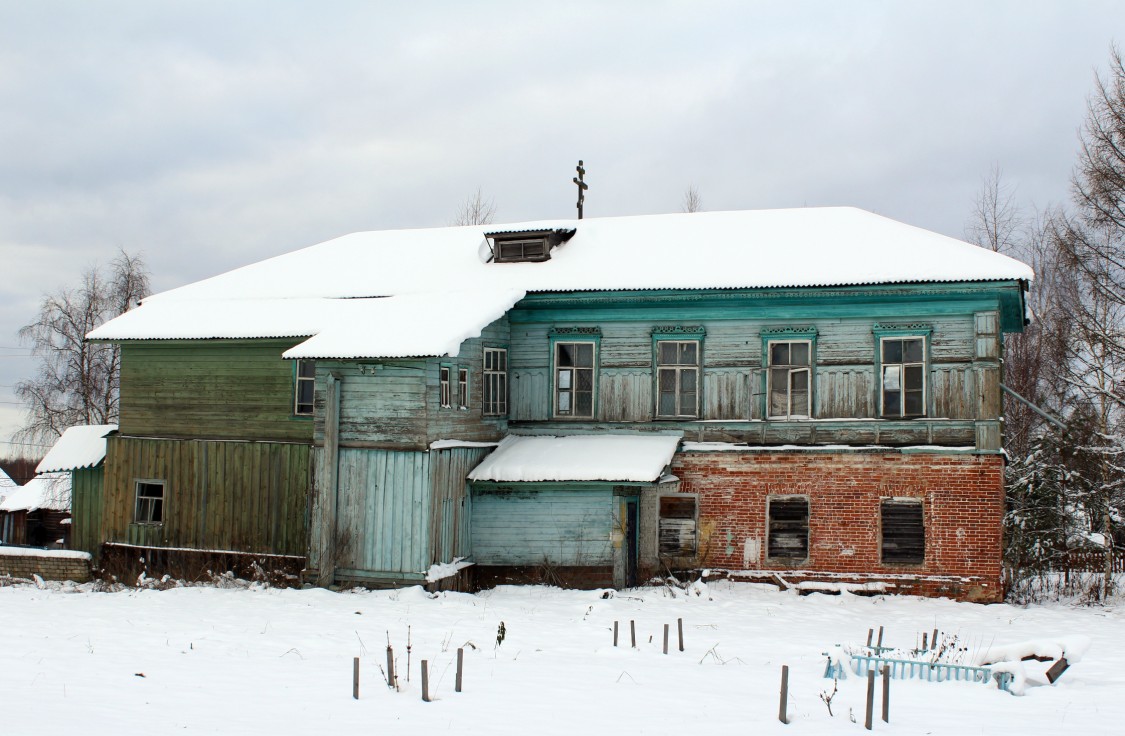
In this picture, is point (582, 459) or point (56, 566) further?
point (56, 566)

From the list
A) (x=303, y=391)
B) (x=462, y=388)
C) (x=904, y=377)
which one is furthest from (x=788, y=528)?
(x=303, y=391)

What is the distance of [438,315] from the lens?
17.7 meters

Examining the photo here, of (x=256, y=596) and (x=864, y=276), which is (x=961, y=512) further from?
(x=256, y=596)

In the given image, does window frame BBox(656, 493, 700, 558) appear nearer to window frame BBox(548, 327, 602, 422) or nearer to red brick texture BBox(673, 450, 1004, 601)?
red brick texture BBox(673, 450, 1004, 601)

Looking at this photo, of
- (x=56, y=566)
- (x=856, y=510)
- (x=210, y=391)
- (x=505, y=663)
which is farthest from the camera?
(x=56, y=566)

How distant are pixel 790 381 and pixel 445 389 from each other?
251 inches

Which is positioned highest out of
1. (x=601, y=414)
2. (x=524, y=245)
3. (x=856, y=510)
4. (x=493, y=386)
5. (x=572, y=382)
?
(x=524, y=245)

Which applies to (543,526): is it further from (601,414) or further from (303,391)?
(303,391)

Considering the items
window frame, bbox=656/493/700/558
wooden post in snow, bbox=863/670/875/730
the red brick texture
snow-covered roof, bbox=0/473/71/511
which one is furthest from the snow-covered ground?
snow-covered roof, bbox=0/473/71/511

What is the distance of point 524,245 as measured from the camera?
2069 centimetres

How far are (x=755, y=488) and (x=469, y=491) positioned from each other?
17.4 ft

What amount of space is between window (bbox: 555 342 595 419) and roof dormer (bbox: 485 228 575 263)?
2164mm

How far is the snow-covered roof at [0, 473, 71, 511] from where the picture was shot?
3278 centimetres

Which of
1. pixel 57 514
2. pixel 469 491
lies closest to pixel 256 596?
pixel 469 491
